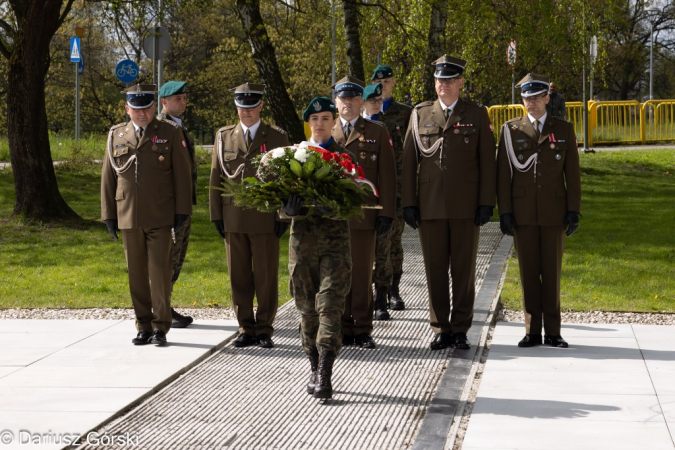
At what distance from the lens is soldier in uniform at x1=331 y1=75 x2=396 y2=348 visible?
24.8 feet

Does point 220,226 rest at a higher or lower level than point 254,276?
higher

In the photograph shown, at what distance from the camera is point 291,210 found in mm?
6168

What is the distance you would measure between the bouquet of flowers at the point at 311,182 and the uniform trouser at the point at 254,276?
4.96 feet

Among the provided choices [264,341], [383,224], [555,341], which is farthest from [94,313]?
[555,341]

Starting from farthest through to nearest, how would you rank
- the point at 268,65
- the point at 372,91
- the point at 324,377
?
1. the point at 268,65
2. the point at 372,91
3. the point at 324,377

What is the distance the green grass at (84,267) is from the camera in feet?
34.0

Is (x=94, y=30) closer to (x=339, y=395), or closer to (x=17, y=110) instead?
(x=17, y=110)

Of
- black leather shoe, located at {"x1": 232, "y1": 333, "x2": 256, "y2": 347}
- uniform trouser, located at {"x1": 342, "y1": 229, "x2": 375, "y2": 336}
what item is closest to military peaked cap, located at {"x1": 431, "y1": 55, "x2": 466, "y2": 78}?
uniform trouser, located at {"x1": 342, "y1": 229, "x2": 375, "y2": 336}

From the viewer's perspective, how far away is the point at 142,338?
7918 millimetres

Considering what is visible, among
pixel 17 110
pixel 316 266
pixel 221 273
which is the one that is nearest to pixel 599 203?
pixel 221 273

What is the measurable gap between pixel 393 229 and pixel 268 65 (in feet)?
29.2

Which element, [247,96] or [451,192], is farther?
[247,96]

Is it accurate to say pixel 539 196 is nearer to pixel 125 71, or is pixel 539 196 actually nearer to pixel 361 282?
pixel 361 282

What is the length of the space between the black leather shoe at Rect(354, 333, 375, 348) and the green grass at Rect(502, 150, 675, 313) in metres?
2.15
